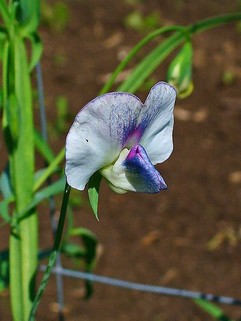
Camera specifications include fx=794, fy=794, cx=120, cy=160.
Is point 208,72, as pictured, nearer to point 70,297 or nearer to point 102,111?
Answer: point 70,297

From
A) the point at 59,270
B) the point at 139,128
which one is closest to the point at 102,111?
the point at 139,128

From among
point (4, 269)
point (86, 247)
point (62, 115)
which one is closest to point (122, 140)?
point (4, 269)

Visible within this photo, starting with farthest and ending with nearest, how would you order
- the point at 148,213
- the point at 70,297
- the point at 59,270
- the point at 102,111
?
the point at 148,213 < the point at 70,297 < the point at 59,270 < the point at 102,111

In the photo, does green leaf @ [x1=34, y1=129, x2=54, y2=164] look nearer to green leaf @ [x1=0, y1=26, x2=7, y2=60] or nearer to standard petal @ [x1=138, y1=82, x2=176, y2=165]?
green leaf @ [x1=0, y1=26, x2=7, y2=60]

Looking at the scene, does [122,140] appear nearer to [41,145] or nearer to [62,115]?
[41,145]

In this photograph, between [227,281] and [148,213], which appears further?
[148,213]

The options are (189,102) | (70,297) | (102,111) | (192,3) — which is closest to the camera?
(102,111)

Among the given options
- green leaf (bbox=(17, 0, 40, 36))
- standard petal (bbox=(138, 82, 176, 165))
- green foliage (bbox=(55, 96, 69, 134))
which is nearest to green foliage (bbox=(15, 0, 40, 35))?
green leaf (bbox=(17, 0, 40, 36))
